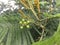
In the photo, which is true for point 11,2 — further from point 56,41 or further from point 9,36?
point 56,41

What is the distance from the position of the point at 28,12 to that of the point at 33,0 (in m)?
0.16

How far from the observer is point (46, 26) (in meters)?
1.08

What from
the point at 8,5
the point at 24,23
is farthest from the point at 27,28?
the point at 8,5

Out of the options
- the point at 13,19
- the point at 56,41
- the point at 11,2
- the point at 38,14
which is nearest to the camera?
the point at 56,41

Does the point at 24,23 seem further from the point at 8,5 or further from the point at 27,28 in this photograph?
the point at 8,5

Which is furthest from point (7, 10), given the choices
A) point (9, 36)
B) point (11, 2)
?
point (9, 36)

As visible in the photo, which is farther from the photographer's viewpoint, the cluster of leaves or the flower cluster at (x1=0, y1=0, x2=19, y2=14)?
the flower cluster at (x1=0, y1=0, x2=19, y2=14)

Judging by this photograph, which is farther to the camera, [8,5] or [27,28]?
[8,5]

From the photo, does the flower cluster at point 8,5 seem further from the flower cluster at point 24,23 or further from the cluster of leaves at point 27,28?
the flower cluster at point 24,23

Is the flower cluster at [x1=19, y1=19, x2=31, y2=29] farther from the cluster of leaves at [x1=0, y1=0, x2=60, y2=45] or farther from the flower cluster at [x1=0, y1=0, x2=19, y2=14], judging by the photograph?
the flower cluster at [x1=0, y1=0, x2=19, y2=14]

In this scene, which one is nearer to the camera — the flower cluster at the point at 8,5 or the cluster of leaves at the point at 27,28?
the cluster of leaves at the point at 27,28

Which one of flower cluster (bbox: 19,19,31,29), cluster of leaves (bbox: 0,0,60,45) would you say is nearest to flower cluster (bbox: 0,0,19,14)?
cluster of leaves (bbox: 0,0,60,45)

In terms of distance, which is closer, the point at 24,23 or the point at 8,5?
the point at 24,23

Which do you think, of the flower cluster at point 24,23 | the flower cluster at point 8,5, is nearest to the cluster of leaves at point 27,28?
the flower cluster at point 24,23
